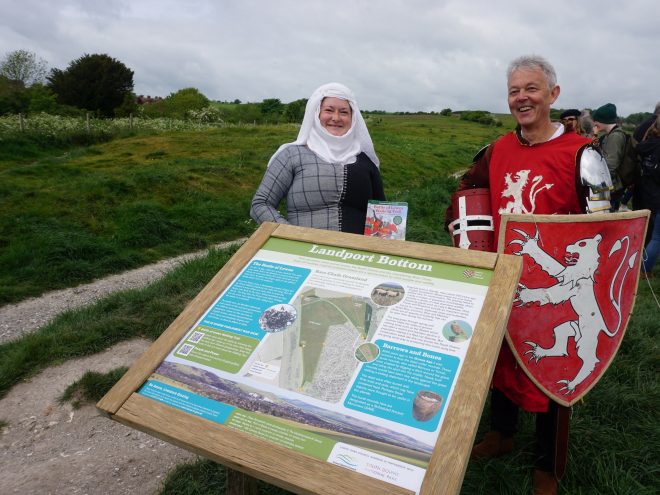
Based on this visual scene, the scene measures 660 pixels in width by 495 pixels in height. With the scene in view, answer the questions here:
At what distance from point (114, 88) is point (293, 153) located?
3741cm

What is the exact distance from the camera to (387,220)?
2.62 m

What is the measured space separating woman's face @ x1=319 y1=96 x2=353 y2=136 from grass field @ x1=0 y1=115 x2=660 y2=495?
2073 millimetres

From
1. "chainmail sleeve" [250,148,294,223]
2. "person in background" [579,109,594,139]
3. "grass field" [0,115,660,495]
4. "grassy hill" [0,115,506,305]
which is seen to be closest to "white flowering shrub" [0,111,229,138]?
"grass field" [0,115,660,495]

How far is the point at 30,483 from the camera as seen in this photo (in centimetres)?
259

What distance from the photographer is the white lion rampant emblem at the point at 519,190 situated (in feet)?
7.75

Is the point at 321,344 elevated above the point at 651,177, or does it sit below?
below

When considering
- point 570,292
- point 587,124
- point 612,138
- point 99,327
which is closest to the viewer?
point 570,292

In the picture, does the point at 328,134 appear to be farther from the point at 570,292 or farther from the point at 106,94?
the point at 106,94

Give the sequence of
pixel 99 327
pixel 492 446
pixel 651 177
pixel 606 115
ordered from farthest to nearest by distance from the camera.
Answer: pixel 606 115
pixel 651 177
pixel 99 327
pixel 492 446

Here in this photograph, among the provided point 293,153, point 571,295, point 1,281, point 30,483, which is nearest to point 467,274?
point 571,295

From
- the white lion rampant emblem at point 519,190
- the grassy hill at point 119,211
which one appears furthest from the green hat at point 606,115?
the white lion rampant emblem at point 519,190

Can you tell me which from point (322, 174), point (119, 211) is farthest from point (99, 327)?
point (119, 211)

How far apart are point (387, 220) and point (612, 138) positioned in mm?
4385

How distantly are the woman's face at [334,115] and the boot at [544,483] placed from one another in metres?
2.19
